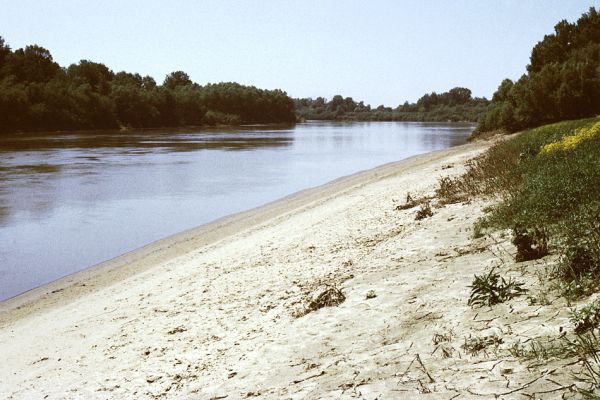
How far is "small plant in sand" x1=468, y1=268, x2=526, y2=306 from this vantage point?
6.36 metres

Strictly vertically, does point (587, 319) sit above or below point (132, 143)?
above

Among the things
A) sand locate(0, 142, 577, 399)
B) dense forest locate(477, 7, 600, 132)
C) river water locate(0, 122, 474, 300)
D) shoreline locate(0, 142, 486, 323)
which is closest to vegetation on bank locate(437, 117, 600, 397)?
sand locate(0, 142, 577, 399)

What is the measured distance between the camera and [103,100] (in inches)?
4542

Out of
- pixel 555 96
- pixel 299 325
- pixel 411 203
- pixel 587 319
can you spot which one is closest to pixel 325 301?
pixel 299 325

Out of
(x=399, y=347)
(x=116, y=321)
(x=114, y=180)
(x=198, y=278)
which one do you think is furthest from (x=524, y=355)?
(x=114, y=180)

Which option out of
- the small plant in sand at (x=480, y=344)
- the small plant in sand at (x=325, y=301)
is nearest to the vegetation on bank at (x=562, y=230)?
the small plant in sand at (x=480, y=344)

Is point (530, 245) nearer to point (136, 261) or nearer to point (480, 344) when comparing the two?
point (480, 344)

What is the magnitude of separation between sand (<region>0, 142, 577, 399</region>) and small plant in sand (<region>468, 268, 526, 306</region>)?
15 centimetres

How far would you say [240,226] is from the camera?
20.2m

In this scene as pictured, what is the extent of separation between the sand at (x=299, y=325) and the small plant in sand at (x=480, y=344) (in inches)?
1.6

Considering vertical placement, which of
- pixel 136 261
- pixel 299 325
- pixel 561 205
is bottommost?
pixel 136 261

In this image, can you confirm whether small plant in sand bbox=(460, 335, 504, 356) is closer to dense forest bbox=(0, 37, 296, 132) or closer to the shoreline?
the shoreline

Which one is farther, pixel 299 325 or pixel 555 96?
pixel 555 96

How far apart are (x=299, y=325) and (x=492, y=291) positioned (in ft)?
8.40
